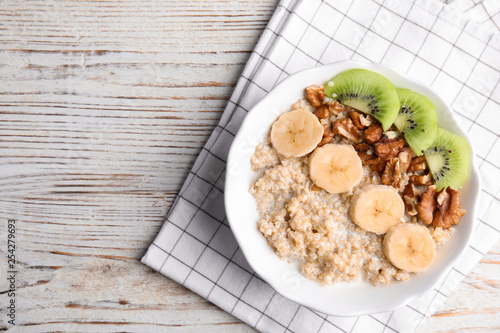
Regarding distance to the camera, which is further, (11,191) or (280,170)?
(11,191)

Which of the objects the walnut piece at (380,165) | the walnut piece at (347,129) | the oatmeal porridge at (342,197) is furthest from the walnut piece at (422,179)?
the walnut piece at (347,129)

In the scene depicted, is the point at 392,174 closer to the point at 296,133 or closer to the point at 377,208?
the point at 377,208

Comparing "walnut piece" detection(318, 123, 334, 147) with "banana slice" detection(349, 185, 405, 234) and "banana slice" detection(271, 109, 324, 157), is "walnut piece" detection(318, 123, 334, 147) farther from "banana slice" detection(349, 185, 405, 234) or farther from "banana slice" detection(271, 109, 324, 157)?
"banana slice" detection(349, 185, 405, 234)

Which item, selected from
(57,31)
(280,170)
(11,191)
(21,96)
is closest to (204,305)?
(280,170)

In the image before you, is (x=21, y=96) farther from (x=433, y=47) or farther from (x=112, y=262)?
(x=433, y=47)

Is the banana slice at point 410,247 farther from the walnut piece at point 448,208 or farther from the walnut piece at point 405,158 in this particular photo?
the walnut piece at point 405,158

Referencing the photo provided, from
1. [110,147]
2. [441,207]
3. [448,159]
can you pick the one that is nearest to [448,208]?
[441,207]

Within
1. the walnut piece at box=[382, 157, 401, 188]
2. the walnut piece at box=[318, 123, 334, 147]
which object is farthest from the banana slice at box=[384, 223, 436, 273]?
the walnut piece at box=[318, 123, 334, 147]
